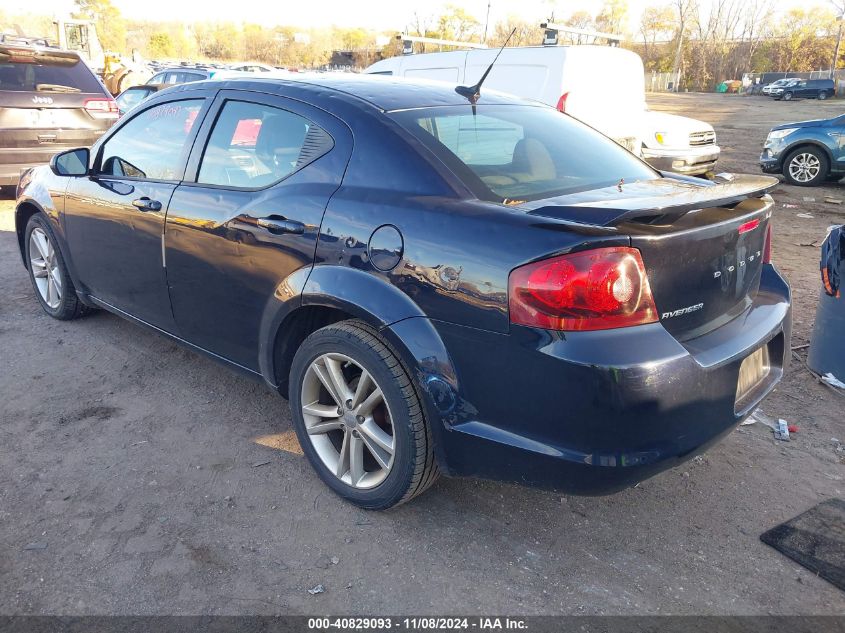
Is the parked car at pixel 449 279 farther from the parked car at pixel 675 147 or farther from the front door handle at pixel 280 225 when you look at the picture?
the parked car at pixel 675 147

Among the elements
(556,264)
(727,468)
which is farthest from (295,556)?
(727,468)

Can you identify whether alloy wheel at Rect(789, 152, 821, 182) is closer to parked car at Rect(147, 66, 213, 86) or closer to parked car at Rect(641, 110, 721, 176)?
parked car at Rect(641, 110, 721, 176)

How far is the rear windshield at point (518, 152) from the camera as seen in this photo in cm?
268

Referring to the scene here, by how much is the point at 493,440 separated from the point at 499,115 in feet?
5.23

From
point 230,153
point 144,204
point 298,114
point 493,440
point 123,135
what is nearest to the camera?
point 493,440

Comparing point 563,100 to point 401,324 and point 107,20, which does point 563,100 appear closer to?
point 401,324

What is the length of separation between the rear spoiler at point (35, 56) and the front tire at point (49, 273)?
3.95m

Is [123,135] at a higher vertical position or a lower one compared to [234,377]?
higher

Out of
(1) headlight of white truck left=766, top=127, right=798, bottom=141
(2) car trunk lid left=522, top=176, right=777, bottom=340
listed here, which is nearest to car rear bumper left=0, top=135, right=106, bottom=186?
(2) car trunk lid left=522, top=176, right=777, bottom=340

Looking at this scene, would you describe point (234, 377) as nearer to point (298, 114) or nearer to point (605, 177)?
point (298, 114)

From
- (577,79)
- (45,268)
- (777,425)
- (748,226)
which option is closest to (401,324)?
(748,226)

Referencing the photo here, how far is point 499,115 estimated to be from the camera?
10.4 ft

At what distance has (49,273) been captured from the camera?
4.80 m

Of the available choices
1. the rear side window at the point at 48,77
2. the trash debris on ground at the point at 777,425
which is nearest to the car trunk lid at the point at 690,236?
the trash debris on ground at the point at 777,425
